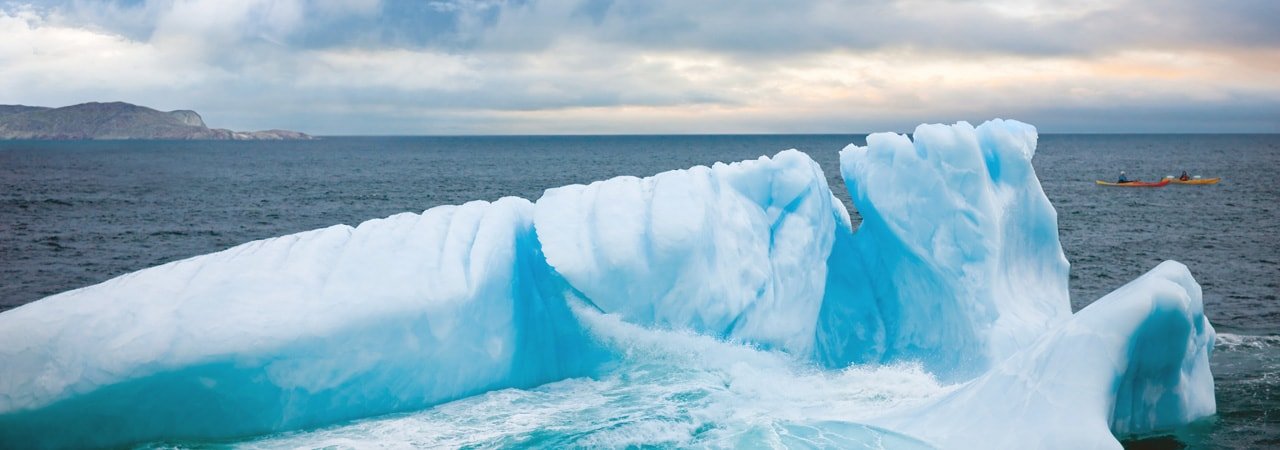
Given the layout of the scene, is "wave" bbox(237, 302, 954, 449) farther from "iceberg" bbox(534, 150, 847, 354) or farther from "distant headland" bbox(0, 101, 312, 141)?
"distant headland" bbox(0, 101, 312, 141)

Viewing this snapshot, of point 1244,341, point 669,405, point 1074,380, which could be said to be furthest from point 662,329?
point 1244,341

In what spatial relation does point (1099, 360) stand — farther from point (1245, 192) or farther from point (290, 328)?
point (1245, 192)

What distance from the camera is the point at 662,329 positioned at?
1131cm

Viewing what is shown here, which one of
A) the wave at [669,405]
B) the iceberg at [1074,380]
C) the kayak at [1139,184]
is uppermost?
the iceberg at [1074,380]

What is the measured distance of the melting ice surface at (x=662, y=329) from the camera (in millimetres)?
9297

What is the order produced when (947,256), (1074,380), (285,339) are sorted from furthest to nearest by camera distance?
(947,256), (285,339), (1074,380)

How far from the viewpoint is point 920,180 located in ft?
43.0

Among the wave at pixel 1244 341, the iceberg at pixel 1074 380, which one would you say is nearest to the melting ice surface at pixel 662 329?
the iceberg at pixel 1074 380

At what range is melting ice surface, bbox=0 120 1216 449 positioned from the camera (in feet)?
30.5

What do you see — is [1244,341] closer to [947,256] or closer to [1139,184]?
[947,256]

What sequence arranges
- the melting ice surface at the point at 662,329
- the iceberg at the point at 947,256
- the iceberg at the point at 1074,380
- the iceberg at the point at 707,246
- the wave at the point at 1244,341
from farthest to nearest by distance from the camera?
the wave at the point at 1244,341 → the iceberg at the point at 947,256 → the iceberg at the point at 707,246 → the melting ice surface at the point at 662,329 → the iceberg at the point at 1074,380

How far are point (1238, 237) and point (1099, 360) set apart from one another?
28246mm

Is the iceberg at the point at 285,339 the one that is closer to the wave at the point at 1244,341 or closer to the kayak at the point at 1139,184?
the wave at the point at 1244,341

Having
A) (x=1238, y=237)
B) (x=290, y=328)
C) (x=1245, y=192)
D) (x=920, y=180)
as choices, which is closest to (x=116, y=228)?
(x=290, y=328)
